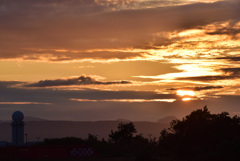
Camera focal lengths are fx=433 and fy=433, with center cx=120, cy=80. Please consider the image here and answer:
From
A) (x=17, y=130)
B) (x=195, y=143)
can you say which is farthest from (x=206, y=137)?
(x=17, y=130)

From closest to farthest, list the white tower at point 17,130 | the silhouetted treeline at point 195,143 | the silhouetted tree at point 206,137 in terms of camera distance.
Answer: the silhouetted treeline at point 195,143
the silhouetted tree at point 206,137
the white tower at point 17,130

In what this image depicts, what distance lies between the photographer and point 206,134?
8906 centimetres

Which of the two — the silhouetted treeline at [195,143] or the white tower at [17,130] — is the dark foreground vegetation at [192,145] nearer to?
the silhouetted treeline at [195,143]

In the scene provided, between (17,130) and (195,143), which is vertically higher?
(17,130)

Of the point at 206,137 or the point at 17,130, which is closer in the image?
the point at 206,137

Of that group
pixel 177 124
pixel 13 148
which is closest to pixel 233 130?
pixel 177 124

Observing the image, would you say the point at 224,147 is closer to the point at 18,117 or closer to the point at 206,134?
the point at 206,134

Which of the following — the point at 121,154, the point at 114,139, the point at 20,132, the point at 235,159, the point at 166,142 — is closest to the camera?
the point at 235,159

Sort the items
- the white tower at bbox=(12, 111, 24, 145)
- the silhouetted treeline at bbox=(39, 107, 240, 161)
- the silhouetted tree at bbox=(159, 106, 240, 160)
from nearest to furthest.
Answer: the silhouetted treeline at bbox=(39, 107, 240, 161)
the silhouetted tree at bbox=(159, 106, 240, 160)
the white tower at bbox=(12, 111, 24, 145)

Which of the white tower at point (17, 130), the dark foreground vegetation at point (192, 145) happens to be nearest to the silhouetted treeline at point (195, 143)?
the dark foreground vegetation at point (192, 145)

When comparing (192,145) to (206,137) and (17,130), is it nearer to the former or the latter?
(206,137)

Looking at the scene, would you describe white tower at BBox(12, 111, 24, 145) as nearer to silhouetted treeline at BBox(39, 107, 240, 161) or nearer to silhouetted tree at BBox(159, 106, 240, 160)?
silhouetted treeline at BBox(39, 107, 240, 161)

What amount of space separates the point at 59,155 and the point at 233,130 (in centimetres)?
3705

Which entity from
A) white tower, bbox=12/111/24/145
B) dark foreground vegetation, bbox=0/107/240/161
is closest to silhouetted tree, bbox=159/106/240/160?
dark foreground vegetation, bbox=0/107/240/161
